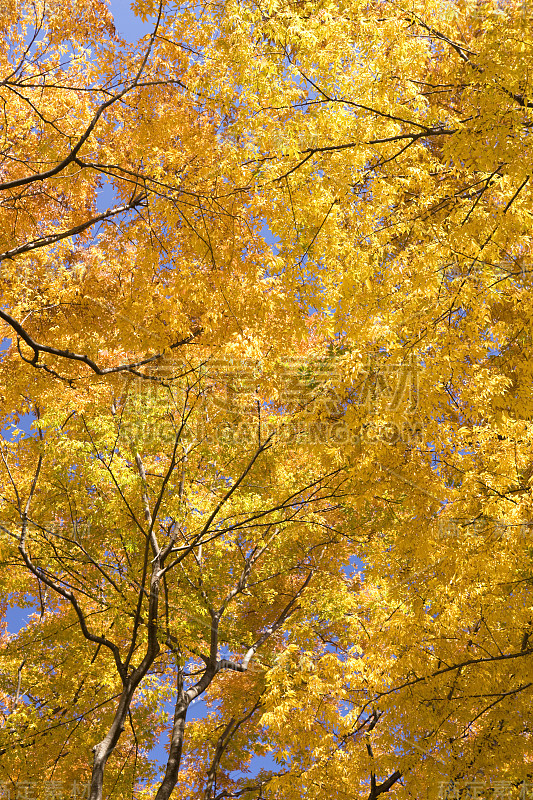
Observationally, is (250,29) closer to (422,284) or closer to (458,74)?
(458,74)

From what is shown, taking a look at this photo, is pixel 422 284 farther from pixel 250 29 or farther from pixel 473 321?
pixel 250 29

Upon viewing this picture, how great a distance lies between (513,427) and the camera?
488 cm

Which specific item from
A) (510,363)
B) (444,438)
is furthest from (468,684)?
(510,363)

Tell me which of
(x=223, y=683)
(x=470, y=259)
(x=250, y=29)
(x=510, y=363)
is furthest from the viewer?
(x=223, y=683)

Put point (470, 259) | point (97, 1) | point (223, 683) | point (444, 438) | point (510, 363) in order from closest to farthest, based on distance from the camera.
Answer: point (470, 259) < point (510, 363) < point (444, 438) < point (97, 1) < point (223, 683)

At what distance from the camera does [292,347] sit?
595 centimetres

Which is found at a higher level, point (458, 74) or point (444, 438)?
point (458, 74)

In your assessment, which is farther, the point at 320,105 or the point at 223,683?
the point at 223,683

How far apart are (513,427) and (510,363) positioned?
616 mm

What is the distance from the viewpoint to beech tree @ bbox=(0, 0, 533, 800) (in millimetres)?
4590

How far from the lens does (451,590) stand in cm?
561

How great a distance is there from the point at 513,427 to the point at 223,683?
26.6ft

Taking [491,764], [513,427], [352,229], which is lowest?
[491,764]

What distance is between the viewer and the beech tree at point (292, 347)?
4590 millimetres
